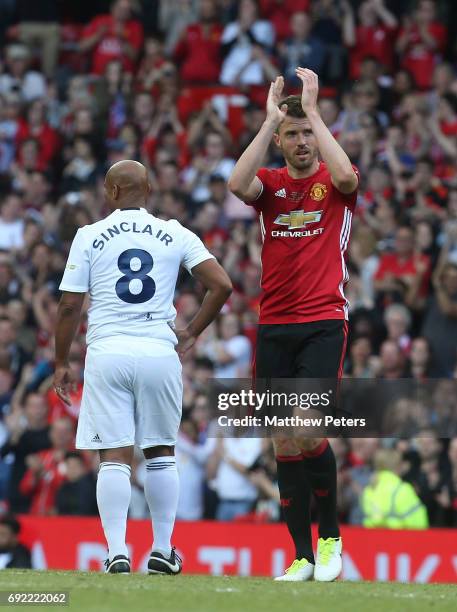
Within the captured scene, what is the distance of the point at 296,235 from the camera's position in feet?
27.5

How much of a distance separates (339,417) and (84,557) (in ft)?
15.3

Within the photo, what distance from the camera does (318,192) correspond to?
8391mm

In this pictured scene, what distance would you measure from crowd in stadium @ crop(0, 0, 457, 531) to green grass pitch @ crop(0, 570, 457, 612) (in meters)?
4.55

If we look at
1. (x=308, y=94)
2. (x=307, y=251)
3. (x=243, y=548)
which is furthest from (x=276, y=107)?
(x=243, y=548)

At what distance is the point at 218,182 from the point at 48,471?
430cm

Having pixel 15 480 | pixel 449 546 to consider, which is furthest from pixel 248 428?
pixel 15 480

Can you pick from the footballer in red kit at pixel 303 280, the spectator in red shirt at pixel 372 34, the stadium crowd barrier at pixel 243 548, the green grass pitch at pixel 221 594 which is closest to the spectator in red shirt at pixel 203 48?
the spectator in red shirt at pixel 372 34

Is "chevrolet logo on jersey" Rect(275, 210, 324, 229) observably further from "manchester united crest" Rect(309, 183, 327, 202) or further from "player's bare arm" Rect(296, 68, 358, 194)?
"player's bare arm" Rect(296, 68, 358, 194)

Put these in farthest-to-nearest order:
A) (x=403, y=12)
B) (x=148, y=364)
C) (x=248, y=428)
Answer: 1. (x=403, y=12)
2. (x=248, y=428)
3. (x=148, y=364)

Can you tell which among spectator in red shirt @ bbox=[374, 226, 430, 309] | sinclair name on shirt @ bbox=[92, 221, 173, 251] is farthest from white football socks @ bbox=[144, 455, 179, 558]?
spectator in red shirt @ bbox=[374, 226, 430, 309]

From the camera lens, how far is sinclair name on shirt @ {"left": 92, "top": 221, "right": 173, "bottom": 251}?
8039 mm

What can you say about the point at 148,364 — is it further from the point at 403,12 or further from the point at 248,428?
the point at 403,12

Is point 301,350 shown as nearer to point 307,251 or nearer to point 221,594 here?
point 307,251

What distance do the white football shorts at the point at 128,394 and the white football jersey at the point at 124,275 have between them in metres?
0.09
